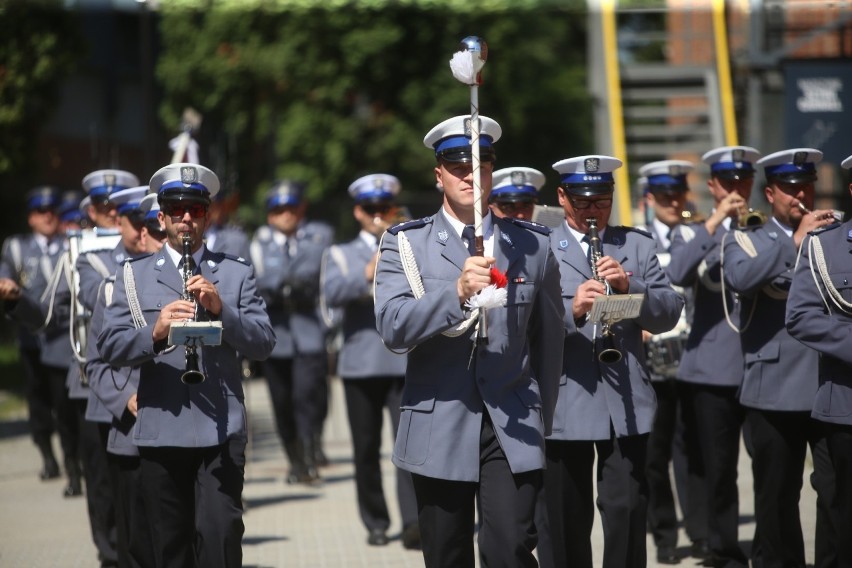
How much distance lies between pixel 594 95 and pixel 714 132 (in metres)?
3.00

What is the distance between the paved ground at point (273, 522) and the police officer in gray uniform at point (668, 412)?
0.81 feet

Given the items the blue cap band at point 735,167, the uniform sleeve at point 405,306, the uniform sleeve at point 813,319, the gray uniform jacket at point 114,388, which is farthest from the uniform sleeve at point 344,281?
the uniform sleeve at point 405,306

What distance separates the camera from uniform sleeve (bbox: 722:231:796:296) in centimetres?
729

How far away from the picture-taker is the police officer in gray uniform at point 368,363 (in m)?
9.89

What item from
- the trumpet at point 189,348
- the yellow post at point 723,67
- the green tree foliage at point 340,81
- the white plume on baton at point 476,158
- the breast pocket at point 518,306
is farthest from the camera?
the green tree foliage at point 340,81

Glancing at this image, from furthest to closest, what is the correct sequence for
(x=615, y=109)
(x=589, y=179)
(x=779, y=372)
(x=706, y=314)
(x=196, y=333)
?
1. (x=615, y=109)
2. (x=706, y=314)
3. (x=779, y=372)
4. (x=589, y=179)
5. (x=196, y=333)

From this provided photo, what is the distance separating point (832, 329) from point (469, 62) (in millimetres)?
2313

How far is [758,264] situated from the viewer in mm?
7320

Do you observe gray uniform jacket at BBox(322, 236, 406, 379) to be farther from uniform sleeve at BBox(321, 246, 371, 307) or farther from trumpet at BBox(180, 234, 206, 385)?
trumpet at BBox(180, 234, 206, 385)

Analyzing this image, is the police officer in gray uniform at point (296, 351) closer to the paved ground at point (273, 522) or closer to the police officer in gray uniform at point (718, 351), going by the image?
the paved ground at point (273, 522)

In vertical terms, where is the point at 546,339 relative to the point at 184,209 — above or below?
below

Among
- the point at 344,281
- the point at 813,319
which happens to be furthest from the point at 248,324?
the point at 344,281

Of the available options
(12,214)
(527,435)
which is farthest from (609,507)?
(12,214)

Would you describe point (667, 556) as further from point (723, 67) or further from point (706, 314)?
point (723, 67)
